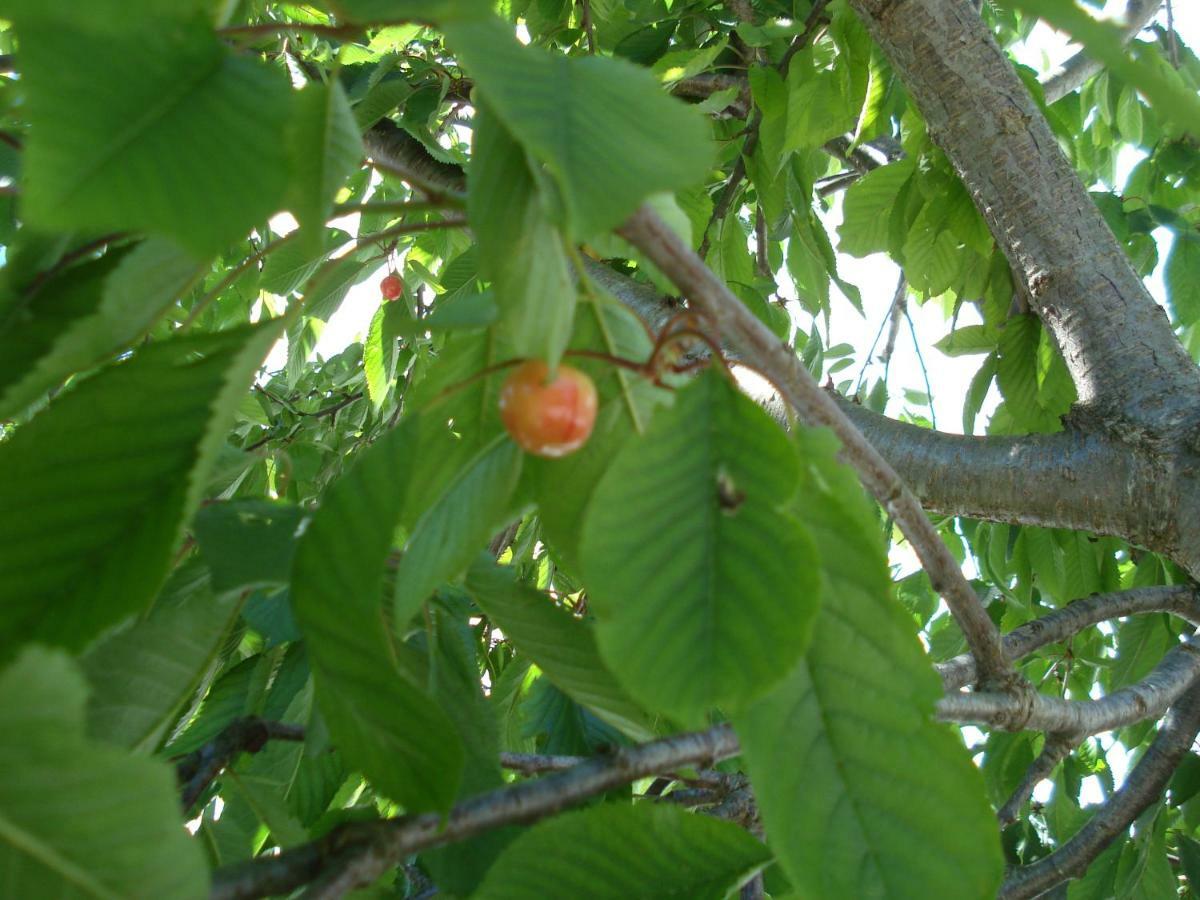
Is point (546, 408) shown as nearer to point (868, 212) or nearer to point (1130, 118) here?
→ point (868, 212)

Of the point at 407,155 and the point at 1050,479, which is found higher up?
the point at 407,155

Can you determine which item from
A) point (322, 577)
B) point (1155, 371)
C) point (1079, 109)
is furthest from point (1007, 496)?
point (1079, 109)

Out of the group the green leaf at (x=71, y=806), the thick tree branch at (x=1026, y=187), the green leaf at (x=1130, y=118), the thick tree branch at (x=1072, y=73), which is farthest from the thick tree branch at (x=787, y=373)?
the green leaf at (x=1130, y=118)

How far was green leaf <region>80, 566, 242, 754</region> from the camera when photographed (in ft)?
1.42

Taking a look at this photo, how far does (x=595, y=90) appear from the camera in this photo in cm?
35

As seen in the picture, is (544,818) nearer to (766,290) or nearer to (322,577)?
(322,577)

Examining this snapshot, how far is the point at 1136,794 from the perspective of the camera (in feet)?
3.78

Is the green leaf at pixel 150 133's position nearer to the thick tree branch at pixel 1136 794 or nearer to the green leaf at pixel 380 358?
the thick tree branch at pixel 1136 794

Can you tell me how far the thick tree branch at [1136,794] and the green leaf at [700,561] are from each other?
913 mm

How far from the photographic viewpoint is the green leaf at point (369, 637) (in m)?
0.35

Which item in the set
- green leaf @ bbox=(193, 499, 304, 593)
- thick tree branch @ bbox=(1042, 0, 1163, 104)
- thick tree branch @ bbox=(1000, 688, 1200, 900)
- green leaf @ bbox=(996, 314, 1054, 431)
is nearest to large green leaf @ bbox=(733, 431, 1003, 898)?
green leaf @ bbox=(193, 499, 304, 593)

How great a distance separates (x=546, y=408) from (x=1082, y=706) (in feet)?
2.20

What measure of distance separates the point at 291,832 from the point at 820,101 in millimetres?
1251

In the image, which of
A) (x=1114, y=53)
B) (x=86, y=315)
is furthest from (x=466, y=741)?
(x=1114, y=53)
